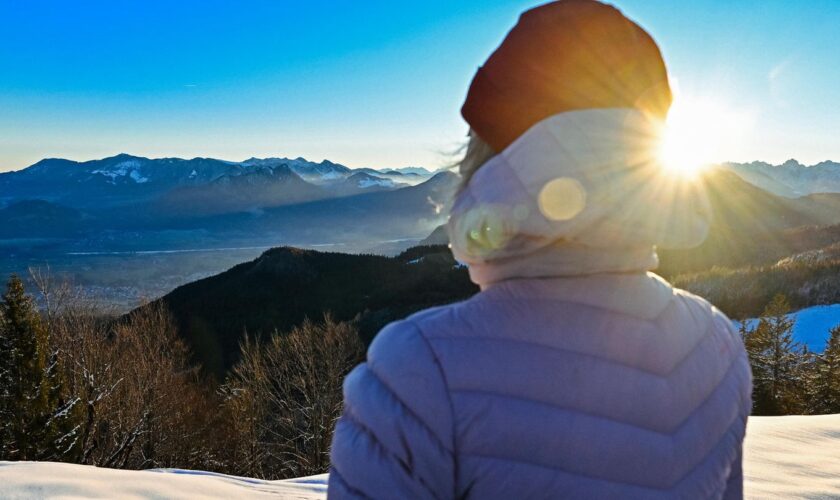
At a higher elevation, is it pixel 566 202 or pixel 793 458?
pixel 566 202

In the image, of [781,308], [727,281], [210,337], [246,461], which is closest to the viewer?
[781,308]

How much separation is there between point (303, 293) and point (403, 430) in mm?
75059

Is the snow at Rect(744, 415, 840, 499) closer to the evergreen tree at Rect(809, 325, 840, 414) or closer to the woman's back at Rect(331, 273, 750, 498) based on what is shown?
the woman's back at Rect(331, 273, 750, 498)

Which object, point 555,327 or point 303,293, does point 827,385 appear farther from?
point 303,293

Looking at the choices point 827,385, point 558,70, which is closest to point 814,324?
point 827,385

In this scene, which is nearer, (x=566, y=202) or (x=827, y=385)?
(x=566, y=202)

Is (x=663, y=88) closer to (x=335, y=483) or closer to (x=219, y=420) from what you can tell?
(x=335, y=483)

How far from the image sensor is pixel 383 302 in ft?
202

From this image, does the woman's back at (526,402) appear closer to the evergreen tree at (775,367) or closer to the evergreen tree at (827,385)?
the evergreen tree at (827,385)

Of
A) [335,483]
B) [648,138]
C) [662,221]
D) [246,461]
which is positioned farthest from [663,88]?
[246,461]

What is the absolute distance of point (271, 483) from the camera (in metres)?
6.77

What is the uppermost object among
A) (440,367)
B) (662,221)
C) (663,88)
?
(663,88)

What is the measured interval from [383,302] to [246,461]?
39.9m

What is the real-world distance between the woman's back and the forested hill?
142ft
